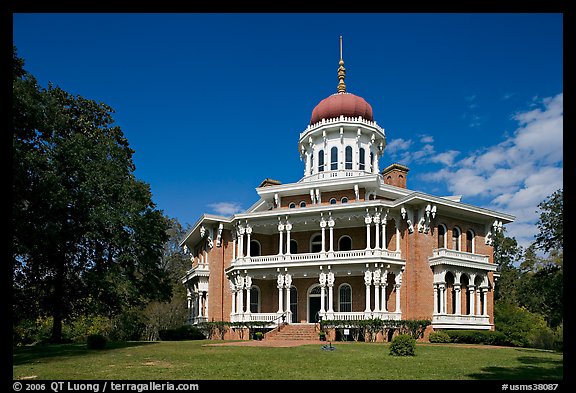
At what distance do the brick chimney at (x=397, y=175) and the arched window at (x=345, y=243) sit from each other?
23.9ft

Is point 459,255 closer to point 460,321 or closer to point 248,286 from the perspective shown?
point 460,321

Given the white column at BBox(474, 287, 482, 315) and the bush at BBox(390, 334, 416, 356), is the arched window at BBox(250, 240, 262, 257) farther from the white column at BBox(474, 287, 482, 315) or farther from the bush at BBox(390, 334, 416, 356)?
the bush at BBox(390, 334, 416, 356)

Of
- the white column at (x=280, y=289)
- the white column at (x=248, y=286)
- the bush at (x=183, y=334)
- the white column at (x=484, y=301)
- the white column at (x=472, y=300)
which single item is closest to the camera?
the white column at (x=472, y=300)

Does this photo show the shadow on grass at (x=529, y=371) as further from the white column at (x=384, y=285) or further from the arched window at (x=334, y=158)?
the arched window at (x=334, y=158)

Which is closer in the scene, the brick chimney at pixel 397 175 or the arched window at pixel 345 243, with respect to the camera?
the arched window at pixel 345 243

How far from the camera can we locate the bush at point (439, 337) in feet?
107

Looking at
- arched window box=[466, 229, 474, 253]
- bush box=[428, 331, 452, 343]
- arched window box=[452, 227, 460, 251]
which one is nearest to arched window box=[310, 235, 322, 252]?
arched window box=[452, 227, 460, 251]

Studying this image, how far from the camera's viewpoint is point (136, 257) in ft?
117

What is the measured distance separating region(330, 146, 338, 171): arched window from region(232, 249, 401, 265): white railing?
9391mm

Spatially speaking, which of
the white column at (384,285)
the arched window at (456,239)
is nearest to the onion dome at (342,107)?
the arched window at (456,239)

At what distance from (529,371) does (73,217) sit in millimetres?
25706
